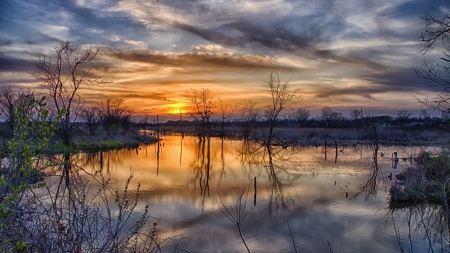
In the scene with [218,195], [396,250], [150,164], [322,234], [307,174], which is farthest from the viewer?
[150,164]

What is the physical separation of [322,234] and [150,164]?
46.4 ft

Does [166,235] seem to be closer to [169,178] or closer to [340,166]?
[169,178]

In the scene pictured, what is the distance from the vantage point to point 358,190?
15016 mm

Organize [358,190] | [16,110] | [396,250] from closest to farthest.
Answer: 1. [16,110]
2. [396,250]
3. [358,190]

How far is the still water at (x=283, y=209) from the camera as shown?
343 inches

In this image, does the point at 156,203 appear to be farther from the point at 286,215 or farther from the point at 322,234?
the point at 322,234

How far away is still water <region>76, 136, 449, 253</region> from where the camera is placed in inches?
343

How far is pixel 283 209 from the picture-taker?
38.9 feet

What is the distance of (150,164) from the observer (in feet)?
70.9

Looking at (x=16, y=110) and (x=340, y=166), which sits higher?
(x=16, y=110)

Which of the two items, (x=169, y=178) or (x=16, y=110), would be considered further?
(x=169, y=178)

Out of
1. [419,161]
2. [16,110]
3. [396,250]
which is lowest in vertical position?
[396,250]

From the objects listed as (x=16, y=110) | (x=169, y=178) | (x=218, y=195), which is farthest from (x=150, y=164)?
(x=16, y=110)

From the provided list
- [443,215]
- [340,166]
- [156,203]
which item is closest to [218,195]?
[156,203]
